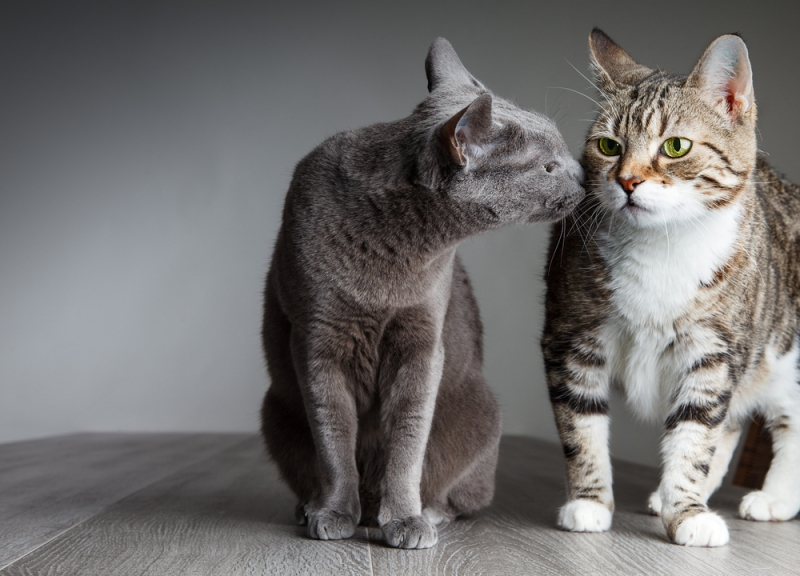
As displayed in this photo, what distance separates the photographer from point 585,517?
1350 millimetres

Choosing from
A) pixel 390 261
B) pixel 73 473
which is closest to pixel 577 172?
pixel 390 261

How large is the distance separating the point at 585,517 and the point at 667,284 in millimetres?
466

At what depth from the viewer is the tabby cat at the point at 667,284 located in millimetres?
1323

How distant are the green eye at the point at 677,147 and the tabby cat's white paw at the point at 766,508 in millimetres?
783

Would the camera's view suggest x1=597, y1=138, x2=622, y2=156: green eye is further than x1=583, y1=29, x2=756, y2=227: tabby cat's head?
Yes

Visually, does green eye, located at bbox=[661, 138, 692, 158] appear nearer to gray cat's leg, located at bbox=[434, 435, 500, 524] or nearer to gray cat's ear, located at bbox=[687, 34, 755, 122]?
gray cat's ear, located at bbox=[687, 34, 755, 122]

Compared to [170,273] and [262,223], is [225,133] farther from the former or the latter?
[170,273]

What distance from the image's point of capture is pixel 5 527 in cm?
130

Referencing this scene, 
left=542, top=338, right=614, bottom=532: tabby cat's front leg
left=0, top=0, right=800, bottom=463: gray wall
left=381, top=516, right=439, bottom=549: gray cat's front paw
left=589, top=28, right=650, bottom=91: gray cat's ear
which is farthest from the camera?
left=0, top=0, right=800, bottom=463: gray wall

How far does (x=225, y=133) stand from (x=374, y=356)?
7.54ft

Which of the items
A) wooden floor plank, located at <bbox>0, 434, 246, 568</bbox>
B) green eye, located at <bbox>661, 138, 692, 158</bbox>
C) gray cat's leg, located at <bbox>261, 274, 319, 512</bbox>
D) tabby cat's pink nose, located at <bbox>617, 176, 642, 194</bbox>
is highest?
green eye, located at <bbox>661, 138, 692, 158</bbox>

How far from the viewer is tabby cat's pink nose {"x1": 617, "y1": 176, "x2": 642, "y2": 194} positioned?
1.30m

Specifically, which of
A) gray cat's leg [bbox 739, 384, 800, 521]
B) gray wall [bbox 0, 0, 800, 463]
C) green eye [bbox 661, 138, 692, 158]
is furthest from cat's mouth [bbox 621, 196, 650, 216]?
gray wall [bbox 0, 0, 800, 463]

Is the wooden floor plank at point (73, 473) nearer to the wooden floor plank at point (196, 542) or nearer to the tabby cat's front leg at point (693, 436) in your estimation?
the wooden floor plank at point (196, 542)
